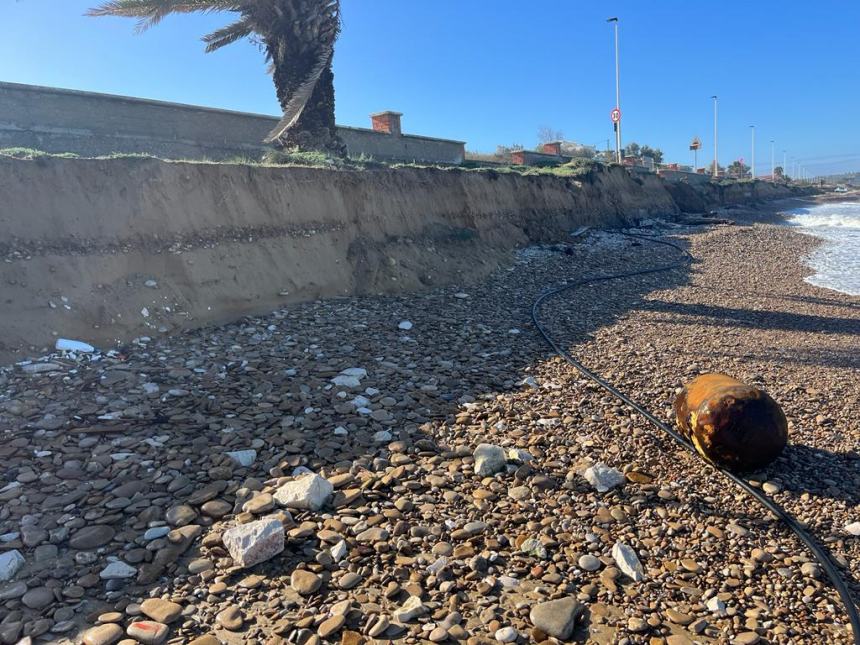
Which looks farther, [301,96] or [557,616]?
[301,96]

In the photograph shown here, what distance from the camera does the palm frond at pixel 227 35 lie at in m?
12.0

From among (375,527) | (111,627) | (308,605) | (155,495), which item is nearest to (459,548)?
(375,527)

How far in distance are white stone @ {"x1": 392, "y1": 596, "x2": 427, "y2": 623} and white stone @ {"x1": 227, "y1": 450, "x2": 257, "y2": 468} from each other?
183 centimetres

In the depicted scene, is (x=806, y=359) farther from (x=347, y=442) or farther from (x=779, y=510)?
(x=347, y=442)

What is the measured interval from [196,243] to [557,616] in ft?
22.6

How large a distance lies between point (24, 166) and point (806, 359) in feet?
32.1

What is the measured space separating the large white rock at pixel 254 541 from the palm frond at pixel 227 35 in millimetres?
11830

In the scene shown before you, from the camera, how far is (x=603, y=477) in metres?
3.99

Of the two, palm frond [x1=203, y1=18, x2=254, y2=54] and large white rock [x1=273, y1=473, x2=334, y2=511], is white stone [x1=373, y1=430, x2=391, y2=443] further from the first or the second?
palm frond [x1=203, y1=18, x2=254, y2=54]

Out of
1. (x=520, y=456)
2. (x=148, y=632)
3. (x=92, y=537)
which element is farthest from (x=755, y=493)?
(x=92, y=537)

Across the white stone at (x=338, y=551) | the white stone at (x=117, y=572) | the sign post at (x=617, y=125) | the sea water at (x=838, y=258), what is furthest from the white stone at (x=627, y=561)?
the sign post at (x=617, y=125)

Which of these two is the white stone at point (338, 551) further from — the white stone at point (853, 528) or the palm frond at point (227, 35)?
the palm frond at point (227, 35)

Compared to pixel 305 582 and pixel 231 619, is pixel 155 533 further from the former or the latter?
pixel 305 582

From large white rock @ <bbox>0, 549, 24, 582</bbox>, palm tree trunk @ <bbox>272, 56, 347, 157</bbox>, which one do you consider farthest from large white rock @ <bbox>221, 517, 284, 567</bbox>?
palm tree trunk @ <bbox>272, 56, 347, 157</bbox>
